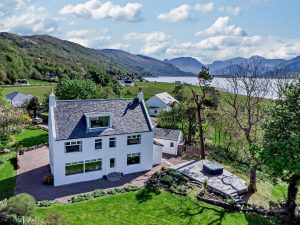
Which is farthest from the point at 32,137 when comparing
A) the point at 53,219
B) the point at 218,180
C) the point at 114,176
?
the point at 53,219

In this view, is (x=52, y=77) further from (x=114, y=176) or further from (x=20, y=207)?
(x=20, y=207)

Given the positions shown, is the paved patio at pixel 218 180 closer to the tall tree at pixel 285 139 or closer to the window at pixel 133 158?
the window at pixel 133 158

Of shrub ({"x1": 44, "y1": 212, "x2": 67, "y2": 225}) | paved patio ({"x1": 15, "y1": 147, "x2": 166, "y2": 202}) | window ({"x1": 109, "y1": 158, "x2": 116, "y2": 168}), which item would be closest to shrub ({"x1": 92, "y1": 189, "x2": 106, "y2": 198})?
paved patio ({"x1": 15, "y1": 147, "x2": 166, "y2": 202})

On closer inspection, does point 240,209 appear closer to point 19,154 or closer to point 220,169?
point 220,169

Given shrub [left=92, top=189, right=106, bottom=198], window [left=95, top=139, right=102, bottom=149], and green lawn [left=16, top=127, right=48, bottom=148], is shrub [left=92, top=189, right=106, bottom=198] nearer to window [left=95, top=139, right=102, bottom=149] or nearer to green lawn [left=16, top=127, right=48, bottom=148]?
window [left=95, top=139, right=102, bottom=149]

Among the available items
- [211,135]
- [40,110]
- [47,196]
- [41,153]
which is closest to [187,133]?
[211,135]

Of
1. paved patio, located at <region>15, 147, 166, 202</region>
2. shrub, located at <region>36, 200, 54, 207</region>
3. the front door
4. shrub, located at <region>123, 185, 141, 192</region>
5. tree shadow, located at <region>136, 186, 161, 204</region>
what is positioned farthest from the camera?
the front door

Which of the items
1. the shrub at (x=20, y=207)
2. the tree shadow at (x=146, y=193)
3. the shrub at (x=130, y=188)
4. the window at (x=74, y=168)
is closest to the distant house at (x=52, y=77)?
the window at (x=74, y=168)
